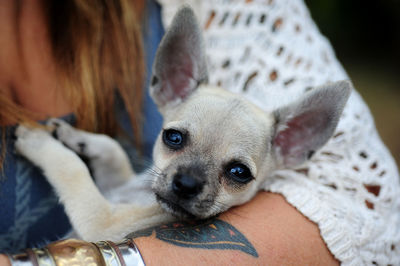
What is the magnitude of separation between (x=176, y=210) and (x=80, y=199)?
1.51 ft

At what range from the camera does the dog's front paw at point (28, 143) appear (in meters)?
1.67

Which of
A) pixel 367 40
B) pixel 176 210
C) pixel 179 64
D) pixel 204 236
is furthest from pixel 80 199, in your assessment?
pixel 367 40

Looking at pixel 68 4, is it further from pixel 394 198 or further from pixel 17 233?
pixel 394 198

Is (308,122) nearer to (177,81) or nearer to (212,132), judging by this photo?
(212,132)

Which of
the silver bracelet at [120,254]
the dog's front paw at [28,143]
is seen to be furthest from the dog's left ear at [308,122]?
the dog's front paw at [28,143]

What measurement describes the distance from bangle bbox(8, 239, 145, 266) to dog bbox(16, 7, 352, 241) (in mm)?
337

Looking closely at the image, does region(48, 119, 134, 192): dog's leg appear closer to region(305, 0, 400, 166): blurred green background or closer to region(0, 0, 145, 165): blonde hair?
region(0, 0, 145, 165): blonde hair

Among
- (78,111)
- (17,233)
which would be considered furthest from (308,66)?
(17,233)

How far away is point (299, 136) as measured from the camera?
74.0 inches

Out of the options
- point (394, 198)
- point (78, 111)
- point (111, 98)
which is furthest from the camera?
point (111, 98)

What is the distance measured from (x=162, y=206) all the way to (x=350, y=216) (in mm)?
735

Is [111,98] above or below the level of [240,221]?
above

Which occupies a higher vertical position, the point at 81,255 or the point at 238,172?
the point at 238,172

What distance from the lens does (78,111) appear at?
5.96 feet
